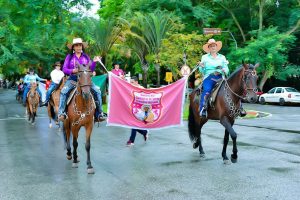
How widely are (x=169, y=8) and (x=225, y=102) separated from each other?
33611 mm

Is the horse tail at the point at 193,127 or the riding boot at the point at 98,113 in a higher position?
the riding boot at the point at 98,113

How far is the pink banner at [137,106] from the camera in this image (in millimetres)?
10180

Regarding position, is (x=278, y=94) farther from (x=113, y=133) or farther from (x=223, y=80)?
(x=223, y=80)

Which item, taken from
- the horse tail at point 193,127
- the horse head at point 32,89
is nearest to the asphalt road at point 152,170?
the horse tail at point 193,127

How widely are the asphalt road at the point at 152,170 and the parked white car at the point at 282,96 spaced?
78.5 ft

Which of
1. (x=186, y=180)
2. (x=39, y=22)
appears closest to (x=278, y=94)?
(x=39, y=22)

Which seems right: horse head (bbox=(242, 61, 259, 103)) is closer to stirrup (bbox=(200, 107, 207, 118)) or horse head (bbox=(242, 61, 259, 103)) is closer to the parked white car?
stirrup (bbox=(200, 107, 207, 118))

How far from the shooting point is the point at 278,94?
3850 centimetres

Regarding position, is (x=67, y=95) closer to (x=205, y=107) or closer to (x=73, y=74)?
(x=73, y=74)

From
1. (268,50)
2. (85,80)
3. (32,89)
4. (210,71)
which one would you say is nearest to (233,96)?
(210,71)

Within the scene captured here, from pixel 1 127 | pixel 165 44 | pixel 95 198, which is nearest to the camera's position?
pixel 95 198

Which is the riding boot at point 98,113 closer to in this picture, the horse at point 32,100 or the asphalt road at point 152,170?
the asphalt road at point 152,170

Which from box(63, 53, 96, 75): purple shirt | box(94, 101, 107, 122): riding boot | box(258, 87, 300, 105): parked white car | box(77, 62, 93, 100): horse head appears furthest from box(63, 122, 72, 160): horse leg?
box(258, 87, 300, 105): parked white car

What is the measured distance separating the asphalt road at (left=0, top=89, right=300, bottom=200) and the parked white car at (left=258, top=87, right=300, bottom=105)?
23940 mm
